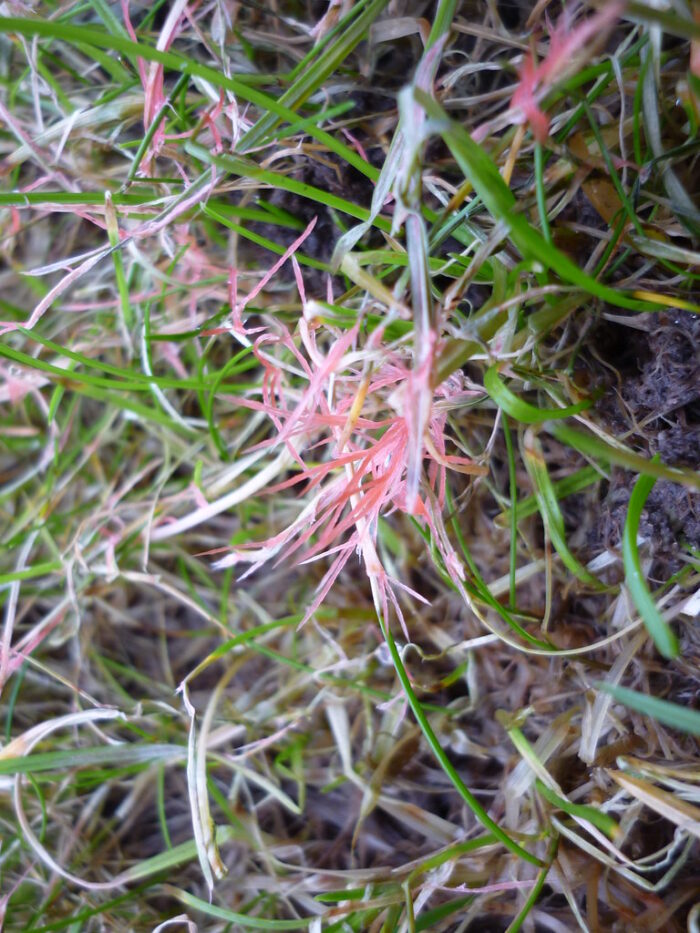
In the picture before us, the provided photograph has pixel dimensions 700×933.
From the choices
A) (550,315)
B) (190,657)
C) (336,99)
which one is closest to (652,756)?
(550,315)

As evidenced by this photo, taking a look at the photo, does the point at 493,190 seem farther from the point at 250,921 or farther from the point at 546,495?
the point at 250,921

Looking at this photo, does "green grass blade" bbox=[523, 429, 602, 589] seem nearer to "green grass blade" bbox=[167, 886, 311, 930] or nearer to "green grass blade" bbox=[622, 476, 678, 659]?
"green grass blade" bbox=[622, 476, 678, 659]

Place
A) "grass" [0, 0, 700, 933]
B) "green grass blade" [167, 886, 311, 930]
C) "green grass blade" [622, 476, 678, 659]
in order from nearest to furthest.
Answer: "green grass blade" [622, 476, 678, 659] < "grass" [0, 0, 700, 933] < "green grass blade" [167, 886, 311, 930]

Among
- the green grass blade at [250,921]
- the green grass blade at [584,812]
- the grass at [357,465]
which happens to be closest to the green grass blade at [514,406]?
the grass at [357,465]

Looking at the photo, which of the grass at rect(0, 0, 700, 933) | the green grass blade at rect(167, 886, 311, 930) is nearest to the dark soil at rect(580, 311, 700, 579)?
the grass at rect(0, 0, 700, 933)

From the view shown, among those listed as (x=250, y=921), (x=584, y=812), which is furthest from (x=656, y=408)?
(x=250, y=921)

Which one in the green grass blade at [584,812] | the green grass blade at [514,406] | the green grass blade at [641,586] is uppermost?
the green grass blade at [514,406]

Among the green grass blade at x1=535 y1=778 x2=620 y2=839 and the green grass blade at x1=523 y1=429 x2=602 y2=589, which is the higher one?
the green grass blade at x1=523 y1=429 x2=602 y2=589

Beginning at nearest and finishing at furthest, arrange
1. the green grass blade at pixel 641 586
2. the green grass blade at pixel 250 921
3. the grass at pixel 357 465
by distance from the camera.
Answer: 1. the green grass blade at pixel 641 586
2. the grass at pixel 357 465
3. the green grass blade at pixel 250 921

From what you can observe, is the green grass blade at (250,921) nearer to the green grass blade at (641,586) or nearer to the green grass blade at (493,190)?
the green grass blade at (641,586)
